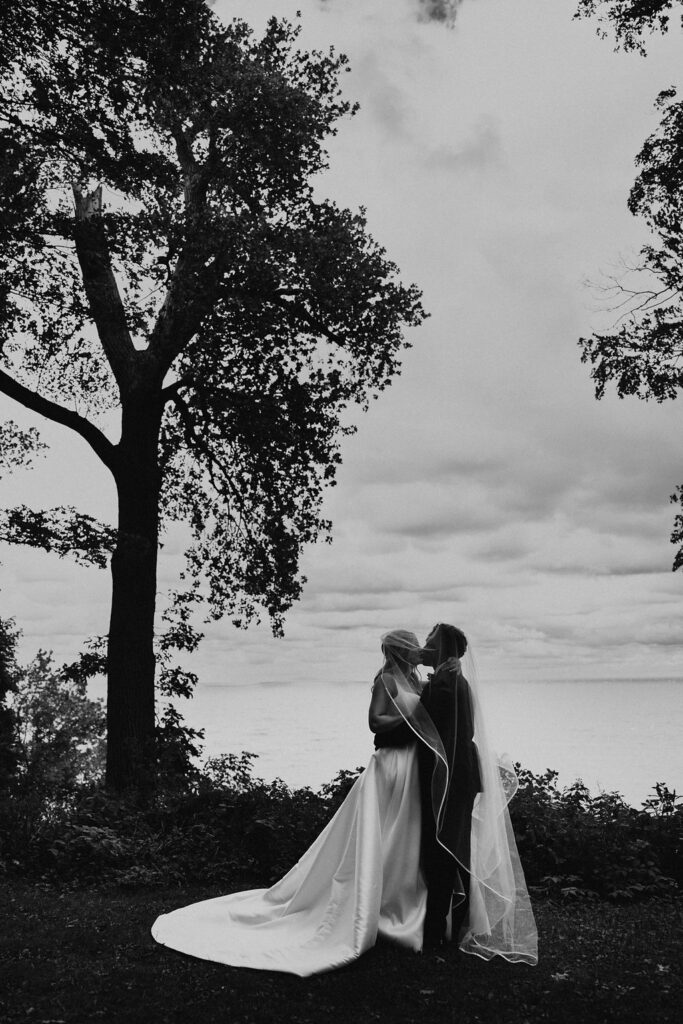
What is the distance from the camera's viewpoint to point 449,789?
689 cm

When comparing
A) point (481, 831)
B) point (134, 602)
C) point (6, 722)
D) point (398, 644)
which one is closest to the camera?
point (481, 831)

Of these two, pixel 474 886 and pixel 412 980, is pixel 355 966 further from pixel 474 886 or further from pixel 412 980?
pixel 474 886

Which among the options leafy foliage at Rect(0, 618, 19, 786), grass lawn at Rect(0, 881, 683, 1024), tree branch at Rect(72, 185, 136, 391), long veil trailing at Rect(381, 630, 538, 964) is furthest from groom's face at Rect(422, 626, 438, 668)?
leafy foliage at Rect(0, 618, 19, 786)

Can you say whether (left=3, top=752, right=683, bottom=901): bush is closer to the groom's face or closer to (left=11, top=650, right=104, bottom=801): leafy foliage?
the groom's face

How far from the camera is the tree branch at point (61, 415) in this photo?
14500mm

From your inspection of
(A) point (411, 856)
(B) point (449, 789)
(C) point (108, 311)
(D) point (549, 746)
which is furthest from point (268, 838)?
(D) point (549, 746)

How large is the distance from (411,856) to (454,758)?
2.90 ft

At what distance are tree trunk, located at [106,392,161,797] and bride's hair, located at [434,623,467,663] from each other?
7.62 metres

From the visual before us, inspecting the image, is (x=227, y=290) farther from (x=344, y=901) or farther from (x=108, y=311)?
(x=344, y=901)

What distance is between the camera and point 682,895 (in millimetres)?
9195

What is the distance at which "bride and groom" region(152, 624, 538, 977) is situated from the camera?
261 inches

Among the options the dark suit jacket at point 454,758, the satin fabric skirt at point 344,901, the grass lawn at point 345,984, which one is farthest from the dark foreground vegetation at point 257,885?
the dark suit jacket at point 454,758

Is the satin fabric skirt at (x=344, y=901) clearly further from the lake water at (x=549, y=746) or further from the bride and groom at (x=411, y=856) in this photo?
the lake water at (x=549, y=746)

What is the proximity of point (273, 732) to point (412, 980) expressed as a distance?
13562 cm
